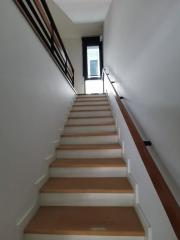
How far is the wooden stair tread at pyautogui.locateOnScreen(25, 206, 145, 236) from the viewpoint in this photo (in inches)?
56.8

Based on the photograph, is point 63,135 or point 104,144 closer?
point 104,144

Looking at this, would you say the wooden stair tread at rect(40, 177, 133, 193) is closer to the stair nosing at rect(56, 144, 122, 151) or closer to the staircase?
the staircase

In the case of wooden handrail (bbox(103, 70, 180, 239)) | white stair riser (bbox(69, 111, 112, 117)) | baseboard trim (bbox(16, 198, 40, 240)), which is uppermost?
white stair riser (bbox(69, 111, 112, 117))

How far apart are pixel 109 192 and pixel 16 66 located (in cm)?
141

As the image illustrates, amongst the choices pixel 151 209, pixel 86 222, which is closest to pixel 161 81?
pixel 151 209

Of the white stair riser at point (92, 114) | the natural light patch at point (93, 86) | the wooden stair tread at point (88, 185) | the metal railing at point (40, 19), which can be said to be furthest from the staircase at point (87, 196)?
the natural light patch at point (93, 86)

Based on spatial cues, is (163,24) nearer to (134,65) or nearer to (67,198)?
(134,65)

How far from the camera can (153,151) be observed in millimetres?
1424

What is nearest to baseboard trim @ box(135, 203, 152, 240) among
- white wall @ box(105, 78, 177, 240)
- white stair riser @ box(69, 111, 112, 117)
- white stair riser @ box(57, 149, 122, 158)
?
white wall @ box(105, 78, 177, 240)

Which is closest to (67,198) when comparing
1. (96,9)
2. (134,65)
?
(134,65)

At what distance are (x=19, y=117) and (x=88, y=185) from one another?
0.99 meters

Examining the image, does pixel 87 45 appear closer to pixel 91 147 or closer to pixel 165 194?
pixel 91 147

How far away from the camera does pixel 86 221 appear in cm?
156

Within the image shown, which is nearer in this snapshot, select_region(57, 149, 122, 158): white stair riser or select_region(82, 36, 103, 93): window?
select_region(57, 149, 122, 158): white stair riser
